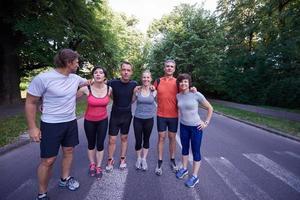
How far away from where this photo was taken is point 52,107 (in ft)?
12.5

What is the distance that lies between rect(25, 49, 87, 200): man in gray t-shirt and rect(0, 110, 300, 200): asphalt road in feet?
2.09

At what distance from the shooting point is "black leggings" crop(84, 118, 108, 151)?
4.88 meters

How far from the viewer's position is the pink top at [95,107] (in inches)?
187

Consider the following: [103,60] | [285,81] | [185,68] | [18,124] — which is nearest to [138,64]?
[185,68]

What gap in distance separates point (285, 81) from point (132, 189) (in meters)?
19.8

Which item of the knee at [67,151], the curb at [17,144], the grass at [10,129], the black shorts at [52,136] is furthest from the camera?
the grass at [10,129]

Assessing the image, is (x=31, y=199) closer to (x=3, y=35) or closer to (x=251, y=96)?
(x=3, y=35)

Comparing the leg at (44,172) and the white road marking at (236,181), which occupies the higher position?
the leg at (44,172)

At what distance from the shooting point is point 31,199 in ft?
13.0

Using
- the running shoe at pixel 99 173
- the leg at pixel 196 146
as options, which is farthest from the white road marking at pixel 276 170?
the running shoe at pixel 99 173

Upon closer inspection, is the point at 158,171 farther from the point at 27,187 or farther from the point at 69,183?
the point at 27,187

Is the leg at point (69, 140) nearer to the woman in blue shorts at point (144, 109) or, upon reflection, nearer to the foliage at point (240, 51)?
the woman in blue shorts at point (144, 109)

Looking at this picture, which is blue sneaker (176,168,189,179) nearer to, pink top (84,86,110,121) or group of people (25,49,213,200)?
group of people (25,49,213,200)

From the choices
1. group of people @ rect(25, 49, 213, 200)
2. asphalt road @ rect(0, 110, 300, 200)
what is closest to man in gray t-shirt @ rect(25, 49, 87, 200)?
group of people @ rect(25, 49, 213, 200)
